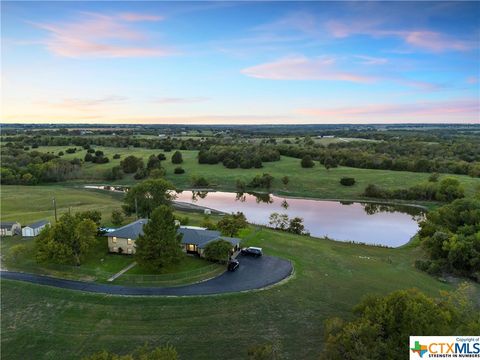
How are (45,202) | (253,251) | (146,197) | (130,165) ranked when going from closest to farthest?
(253,251) → (146,197) → (45,202) → (130,165)

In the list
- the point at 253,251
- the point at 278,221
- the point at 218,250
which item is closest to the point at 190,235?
the point at 218,250

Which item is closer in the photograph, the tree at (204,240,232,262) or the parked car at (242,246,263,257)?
the tree at (204,240,232,262)

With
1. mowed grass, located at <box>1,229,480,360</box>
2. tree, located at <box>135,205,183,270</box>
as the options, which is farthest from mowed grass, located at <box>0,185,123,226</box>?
mowed grass, located at <box>1,229,480,360</box>

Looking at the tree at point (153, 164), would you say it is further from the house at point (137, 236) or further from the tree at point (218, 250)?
the tree at point (218, 250)

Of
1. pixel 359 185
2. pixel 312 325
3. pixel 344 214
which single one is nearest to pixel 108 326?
pixel 312 325
